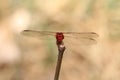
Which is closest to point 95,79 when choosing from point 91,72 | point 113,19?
point 91,72

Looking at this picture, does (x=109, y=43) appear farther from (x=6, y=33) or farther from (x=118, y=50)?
(x=6, y=33)

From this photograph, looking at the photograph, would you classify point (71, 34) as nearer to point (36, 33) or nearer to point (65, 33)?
point (65, 33)

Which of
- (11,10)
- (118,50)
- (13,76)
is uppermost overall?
(11,10)

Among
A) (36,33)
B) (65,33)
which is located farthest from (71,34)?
(36,33)

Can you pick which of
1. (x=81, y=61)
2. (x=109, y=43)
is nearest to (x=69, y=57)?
(x=81, y=61)

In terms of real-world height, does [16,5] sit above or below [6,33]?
above

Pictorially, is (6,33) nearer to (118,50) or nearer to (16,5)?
(16,5)
